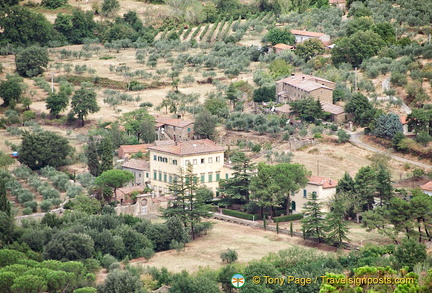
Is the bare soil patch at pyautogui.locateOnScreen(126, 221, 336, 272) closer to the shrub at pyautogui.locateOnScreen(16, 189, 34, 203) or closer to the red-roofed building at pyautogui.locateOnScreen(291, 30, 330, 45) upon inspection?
the shrub at pyautogui.locateOnScreen(16, 189, 34, 203)

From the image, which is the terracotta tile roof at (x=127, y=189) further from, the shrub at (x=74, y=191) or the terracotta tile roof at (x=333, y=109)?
the terracotta tile roof at (x=333, y=109)

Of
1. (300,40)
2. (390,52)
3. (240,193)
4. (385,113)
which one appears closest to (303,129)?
(385,113)

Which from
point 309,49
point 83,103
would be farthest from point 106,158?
point 309,49

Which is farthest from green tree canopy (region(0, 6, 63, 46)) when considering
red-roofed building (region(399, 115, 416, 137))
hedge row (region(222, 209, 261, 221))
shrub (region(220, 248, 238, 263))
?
shrub (region(220, 248, 238, 263))

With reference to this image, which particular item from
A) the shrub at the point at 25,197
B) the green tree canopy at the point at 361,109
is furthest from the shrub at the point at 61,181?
the green tree canopy at the point at 361,109

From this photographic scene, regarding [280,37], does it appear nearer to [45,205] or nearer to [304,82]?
[304,82]

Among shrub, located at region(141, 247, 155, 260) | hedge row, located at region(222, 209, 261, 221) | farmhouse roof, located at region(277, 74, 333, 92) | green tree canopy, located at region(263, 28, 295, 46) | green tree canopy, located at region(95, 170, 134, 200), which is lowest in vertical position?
Answer: hedge row, located at region(222, 209, 261, 221)
